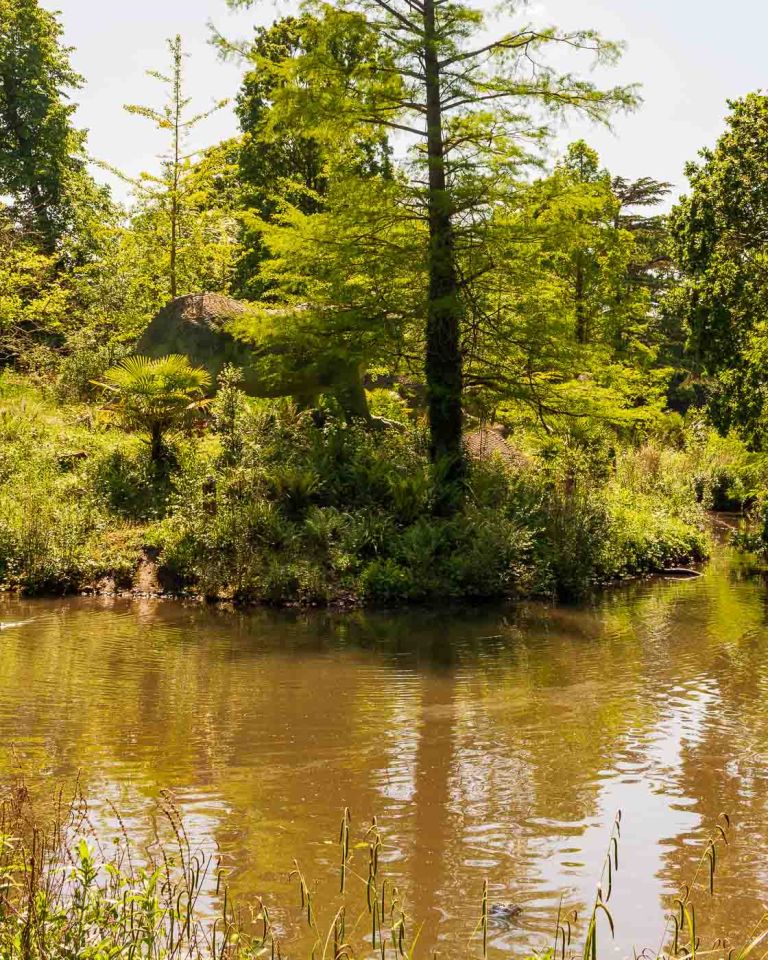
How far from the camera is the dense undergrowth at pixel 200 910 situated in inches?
127

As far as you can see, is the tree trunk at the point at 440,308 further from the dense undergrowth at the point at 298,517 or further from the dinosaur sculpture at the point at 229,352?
the dinosaur sculpture at the point at 229,352

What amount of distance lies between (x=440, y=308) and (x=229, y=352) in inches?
203

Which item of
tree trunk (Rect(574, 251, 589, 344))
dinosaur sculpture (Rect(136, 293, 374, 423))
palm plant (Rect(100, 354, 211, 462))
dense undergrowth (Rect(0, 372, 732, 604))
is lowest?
dense undergrowth (Rect(0, 372, 732, 604))

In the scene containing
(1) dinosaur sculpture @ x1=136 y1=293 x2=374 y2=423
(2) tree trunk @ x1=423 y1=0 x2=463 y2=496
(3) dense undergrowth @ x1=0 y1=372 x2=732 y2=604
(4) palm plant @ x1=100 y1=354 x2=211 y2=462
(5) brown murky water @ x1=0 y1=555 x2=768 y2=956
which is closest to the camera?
(5) brown murky water @ x1=0 y1=555 x2=768 y2=956

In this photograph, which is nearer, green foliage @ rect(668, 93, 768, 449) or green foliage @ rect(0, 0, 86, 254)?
green foliage @ rect(668, 93, 768, 449)

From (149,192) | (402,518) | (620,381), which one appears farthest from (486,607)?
(149,192)

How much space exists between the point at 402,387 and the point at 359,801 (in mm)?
15150

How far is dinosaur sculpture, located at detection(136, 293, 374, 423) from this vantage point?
→ 1727 cm

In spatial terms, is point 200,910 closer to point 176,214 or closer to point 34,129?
point 176,214

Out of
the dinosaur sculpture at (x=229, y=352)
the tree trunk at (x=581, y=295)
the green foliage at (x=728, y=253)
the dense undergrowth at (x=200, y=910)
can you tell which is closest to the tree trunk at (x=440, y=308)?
the dinosaur sculpture at (x=229, y=352)

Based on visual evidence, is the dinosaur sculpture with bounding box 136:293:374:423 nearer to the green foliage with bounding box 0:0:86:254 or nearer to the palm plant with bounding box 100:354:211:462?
the palm plant with bounding box 100:354:211:462

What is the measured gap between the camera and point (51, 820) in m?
5.52

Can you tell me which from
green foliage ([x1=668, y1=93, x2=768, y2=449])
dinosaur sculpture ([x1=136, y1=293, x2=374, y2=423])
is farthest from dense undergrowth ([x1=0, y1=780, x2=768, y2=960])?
green foliage ([x1=668, y1=93, x2=768, y2=449])

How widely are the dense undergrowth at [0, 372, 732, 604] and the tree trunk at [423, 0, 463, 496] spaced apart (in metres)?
0.58
